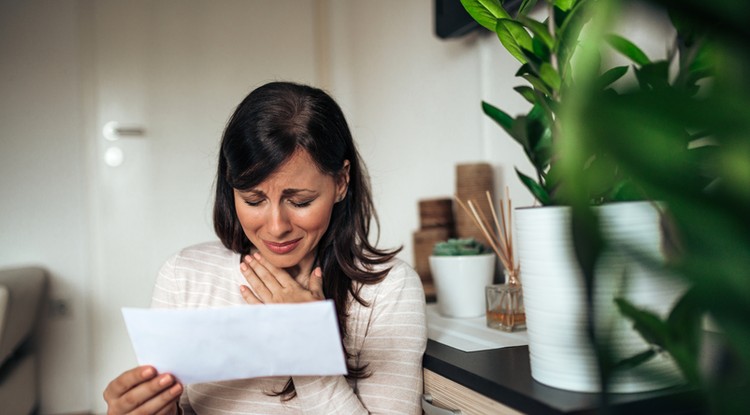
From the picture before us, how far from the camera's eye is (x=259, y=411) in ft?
3.60

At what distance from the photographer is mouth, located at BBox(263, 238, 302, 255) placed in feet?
3.70

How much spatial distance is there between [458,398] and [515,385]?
18 cm

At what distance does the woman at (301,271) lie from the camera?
107 centimetres

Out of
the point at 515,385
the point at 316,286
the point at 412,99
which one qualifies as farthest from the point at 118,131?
the point at 515,385

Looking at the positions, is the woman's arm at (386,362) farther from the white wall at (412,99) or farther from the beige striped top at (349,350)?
the white wall at (412,99)

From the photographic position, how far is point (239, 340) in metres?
0.85

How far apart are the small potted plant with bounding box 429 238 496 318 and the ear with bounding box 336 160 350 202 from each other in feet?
1.08

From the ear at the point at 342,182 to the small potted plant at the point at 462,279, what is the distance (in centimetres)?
33

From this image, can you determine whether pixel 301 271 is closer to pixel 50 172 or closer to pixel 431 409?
pixel 431 409

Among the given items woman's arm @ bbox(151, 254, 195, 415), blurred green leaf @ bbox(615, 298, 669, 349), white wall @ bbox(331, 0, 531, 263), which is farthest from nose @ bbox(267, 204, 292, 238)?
blurred green leaf @ bbox(615, 298, 669, 349)

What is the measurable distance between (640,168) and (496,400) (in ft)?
2.33

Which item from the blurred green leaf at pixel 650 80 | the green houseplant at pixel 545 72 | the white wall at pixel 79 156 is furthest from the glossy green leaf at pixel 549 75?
the white wall at pixel 79 156

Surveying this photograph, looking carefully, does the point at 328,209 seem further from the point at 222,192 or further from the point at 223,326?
the point at 223,326

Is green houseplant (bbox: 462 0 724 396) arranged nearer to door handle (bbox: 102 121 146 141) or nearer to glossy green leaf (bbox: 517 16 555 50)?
glossy green leaf (bbox: 517 16 555 50)
